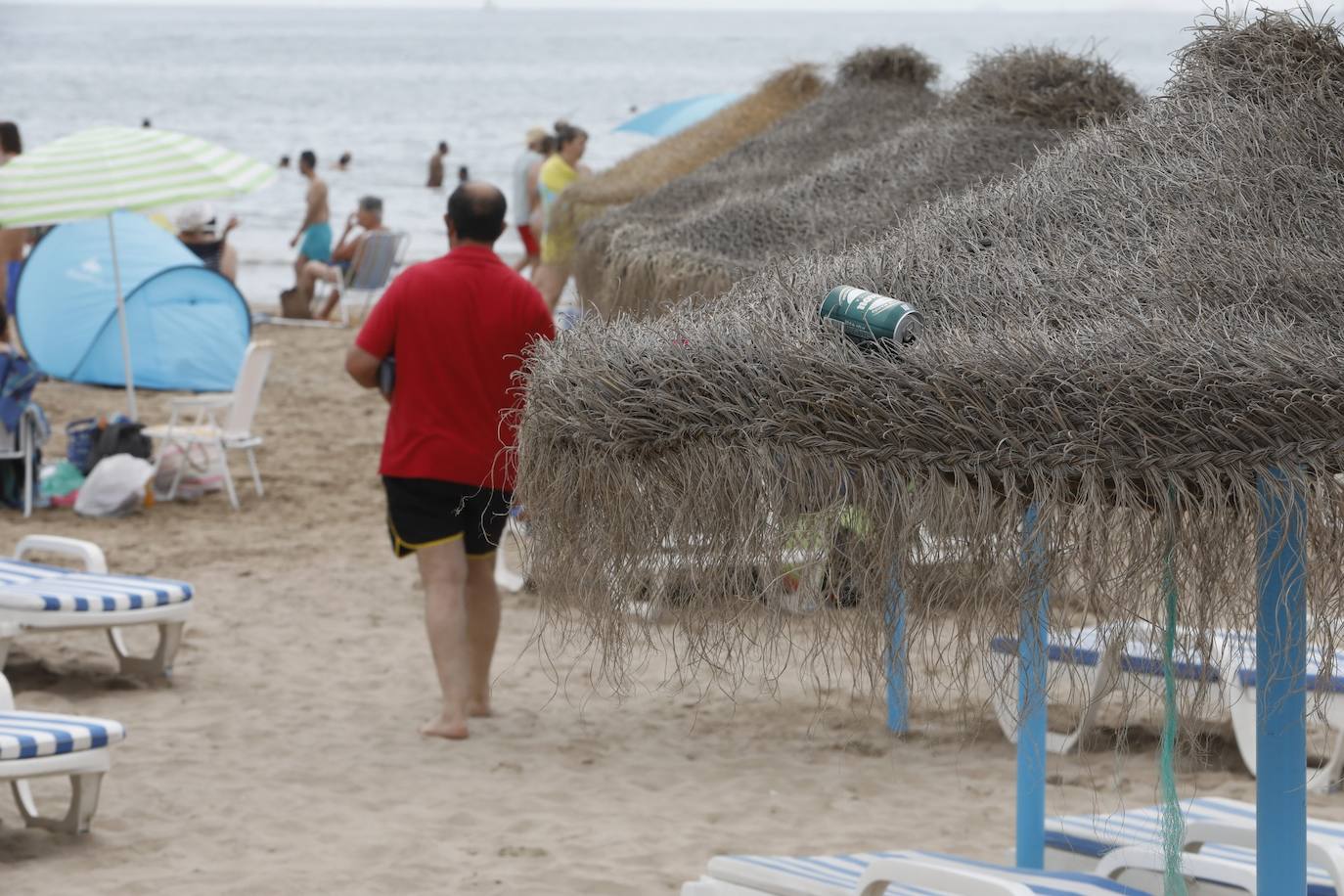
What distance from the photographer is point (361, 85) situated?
83.2 meters

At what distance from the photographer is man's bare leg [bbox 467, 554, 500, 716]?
17.3 feet

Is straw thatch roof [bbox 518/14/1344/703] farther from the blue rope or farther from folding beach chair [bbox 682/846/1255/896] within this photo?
folding beach chair [bbox 682/846/1255/896]

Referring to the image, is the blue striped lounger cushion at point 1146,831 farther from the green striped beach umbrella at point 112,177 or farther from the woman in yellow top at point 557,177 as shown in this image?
the woman in yellow top at point 557,177

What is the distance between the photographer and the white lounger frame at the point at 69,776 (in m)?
3.95

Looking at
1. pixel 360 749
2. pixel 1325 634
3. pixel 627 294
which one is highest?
pixel 627 294

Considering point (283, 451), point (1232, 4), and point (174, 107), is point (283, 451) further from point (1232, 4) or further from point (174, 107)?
point (174, 107)

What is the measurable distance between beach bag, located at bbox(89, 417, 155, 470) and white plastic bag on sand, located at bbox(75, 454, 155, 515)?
0.22m

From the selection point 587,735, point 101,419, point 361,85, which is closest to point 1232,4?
point 587,735

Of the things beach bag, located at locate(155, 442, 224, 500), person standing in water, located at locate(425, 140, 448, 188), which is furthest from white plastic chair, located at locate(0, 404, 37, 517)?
person standing in water, located at locate(425, 140, 448, 188)

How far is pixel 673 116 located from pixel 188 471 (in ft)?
23.1

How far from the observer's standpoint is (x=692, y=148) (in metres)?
8.48

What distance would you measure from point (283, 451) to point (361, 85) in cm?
7678

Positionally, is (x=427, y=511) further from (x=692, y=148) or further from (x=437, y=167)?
(x=437, y=167)

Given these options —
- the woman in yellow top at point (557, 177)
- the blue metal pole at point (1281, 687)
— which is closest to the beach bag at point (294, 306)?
the woman in yellow top at point (557, 177)
